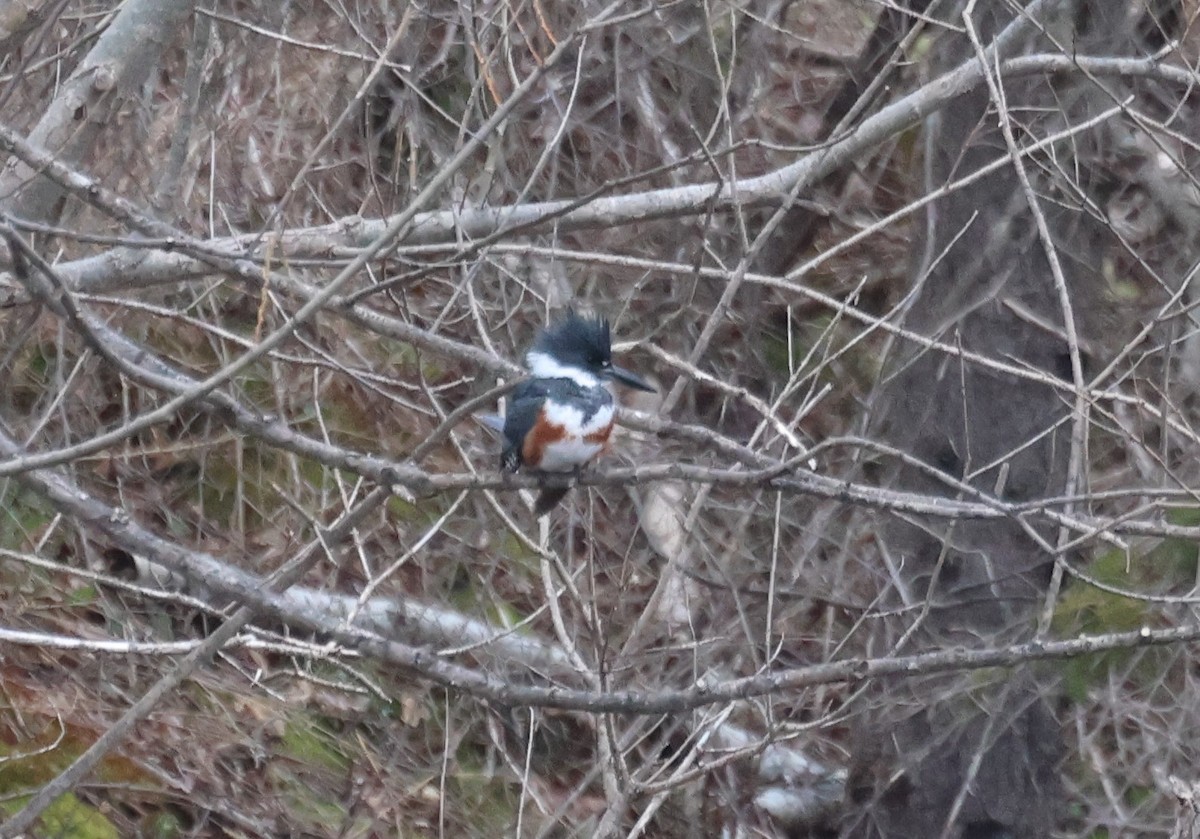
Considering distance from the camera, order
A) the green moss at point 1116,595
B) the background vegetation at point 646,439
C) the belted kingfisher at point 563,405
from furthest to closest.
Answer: the background vegetation at point 646,439 → the green moss at point 1116,595 → the belted kingfisher at point 563,405

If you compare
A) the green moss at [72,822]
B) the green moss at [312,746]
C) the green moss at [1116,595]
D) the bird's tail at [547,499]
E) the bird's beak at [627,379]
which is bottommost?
the green moss at [312,746]

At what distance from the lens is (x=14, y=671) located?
4.74m

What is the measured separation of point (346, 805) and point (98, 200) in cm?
269

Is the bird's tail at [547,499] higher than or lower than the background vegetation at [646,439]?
higher

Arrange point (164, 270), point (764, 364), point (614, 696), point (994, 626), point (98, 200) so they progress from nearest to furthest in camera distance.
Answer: point (614, 696) < point (98, 200) < point (164, 270) < point (994, 626) < point (764, 364)

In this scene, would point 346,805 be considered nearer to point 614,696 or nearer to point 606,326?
point 606,326

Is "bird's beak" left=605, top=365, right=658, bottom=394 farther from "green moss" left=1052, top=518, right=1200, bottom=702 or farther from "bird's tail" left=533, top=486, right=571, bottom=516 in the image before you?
"green moss" left=1052, top=518, right=1200, bottom=702

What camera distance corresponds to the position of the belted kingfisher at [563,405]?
3.13 metres

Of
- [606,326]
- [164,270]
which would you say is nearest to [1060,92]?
[606,326]

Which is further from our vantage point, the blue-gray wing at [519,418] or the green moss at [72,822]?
the green moss at [72,822]

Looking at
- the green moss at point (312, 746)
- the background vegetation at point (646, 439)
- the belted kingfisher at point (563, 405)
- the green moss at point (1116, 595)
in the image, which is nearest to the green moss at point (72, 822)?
the background vegetation at point (646, 439)

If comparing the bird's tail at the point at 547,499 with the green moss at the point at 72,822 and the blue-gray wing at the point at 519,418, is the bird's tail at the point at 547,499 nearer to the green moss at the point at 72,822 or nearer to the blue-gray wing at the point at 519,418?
the blue-gray wing at the point at 519,418

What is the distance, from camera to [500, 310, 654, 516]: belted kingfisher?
3131mm

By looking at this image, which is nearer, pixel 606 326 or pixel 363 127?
pixel 606 326
